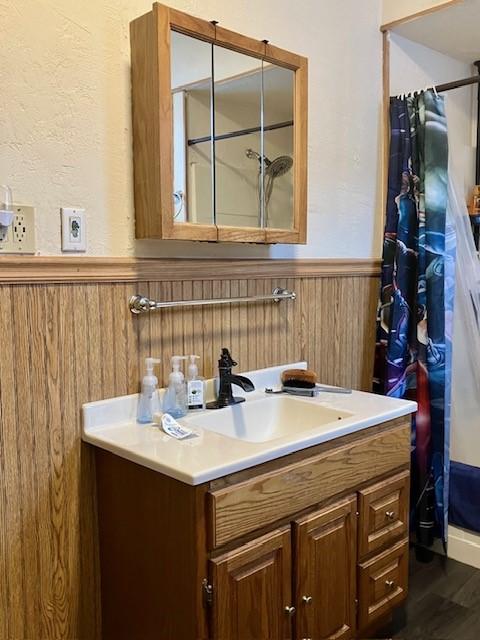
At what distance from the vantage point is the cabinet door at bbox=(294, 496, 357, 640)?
58.5 inches

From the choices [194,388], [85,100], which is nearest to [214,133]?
[85,100]

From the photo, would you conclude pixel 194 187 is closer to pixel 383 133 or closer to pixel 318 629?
pixel 383 133

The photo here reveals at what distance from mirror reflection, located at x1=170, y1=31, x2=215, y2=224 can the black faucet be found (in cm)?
42

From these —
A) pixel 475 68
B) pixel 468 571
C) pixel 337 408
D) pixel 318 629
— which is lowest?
pixel 468 571

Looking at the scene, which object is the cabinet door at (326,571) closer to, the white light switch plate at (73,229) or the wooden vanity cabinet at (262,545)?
the wooden vanity cabinet at (262,545)

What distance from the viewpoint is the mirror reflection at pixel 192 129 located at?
157cm

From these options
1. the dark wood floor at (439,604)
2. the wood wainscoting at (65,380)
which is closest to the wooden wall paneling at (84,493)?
the wood wainscoting at (65,380)

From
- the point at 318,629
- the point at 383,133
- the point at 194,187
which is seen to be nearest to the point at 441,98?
the point at 383,133

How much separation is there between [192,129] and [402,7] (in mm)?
1213

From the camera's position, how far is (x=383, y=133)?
238cm

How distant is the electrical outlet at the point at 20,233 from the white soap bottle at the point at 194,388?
0.56 metres

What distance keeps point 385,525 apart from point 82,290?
1135 millimetres

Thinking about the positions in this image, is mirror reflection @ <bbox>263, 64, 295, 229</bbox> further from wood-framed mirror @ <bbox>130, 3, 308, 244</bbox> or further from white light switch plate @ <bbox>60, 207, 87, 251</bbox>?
white light switch plate @ <bbox>60, 207, 87, 251</bbox>

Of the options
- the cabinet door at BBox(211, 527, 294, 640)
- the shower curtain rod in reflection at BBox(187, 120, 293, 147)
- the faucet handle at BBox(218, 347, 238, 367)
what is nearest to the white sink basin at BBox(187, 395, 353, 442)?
the faucet handle at BBox(218, 347, 238, 367)
